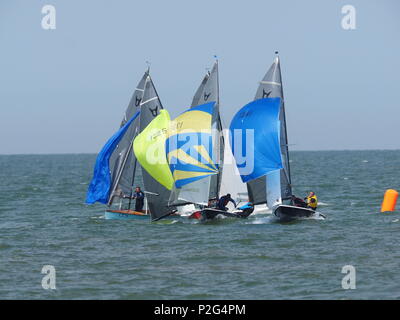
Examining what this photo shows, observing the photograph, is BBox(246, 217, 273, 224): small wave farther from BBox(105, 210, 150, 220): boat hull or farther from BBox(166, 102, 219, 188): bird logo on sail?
BBox(105, 210, 150, 220): boat hull

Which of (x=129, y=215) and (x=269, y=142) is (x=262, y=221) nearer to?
(x=269, y=142)

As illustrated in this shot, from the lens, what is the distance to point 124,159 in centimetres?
4375

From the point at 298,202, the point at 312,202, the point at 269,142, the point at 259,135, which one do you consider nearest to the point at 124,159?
the point at 259,135

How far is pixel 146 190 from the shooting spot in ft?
134

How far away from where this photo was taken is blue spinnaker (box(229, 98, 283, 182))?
127 ft

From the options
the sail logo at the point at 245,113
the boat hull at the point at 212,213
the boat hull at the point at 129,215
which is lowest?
the boat hull at the point at 129,215

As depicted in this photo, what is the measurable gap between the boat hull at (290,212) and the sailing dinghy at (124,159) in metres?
7.28

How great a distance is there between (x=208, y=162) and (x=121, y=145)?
20.7 ft

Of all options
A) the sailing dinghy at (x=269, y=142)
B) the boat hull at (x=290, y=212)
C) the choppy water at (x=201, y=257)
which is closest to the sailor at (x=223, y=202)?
the choppy water at (x=201, y=257)

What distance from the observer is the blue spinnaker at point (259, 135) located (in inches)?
1522

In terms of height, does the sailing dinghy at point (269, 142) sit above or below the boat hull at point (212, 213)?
above

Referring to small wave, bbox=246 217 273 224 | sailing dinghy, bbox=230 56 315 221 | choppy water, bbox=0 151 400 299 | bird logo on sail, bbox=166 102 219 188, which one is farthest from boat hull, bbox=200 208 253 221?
sailing dinghy, bbox=230 56 315 221

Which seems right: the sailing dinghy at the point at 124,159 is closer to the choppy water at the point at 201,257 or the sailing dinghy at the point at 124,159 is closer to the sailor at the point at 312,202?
the choppy water at the point at 201,257
